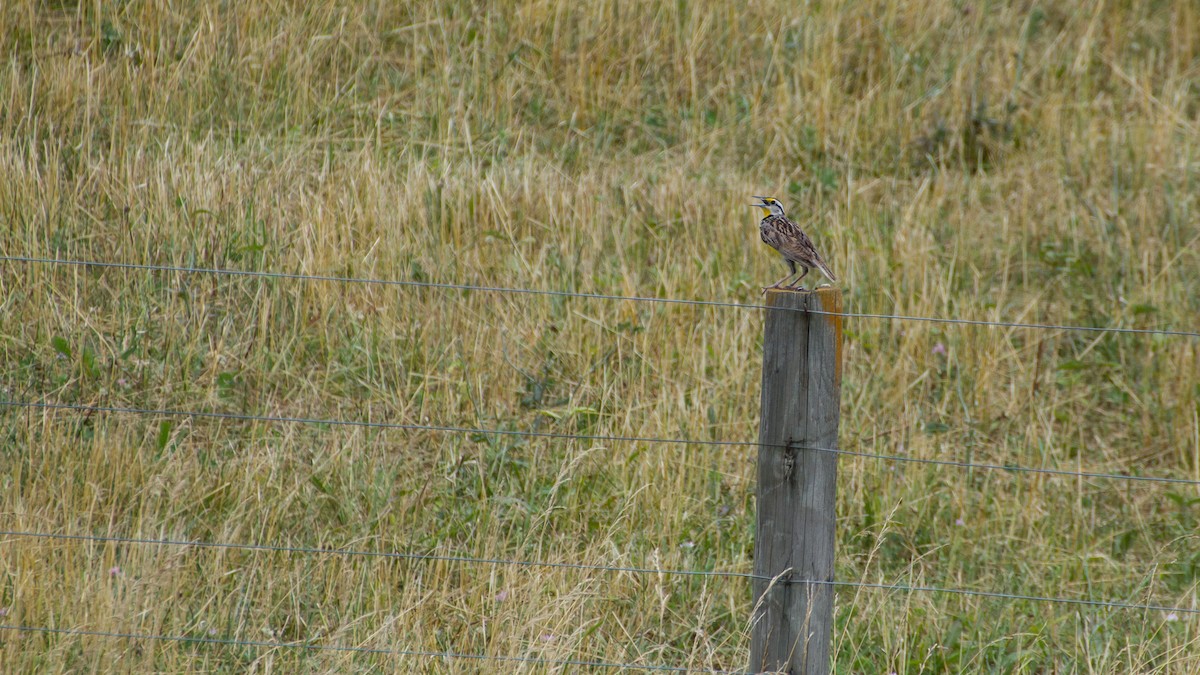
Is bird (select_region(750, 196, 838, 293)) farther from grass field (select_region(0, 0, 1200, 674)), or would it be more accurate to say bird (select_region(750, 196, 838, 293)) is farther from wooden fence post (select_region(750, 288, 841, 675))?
wooden fence post (select_region(750, 288, 841, 675))

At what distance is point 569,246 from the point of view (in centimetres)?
679

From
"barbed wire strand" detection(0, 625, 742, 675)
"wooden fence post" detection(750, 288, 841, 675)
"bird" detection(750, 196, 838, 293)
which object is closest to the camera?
"wooden fence post" detection(750, 288, 841, 675)

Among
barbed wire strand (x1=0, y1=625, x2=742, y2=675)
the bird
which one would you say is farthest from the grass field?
the bird

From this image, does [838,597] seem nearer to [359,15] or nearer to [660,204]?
[660,204]

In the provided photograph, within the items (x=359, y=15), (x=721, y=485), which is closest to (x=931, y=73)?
(x=359, y=15)

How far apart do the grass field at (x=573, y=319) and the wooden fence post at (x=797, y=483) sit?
2.62ft

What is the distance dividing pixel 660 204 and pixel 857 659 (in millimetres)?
3593

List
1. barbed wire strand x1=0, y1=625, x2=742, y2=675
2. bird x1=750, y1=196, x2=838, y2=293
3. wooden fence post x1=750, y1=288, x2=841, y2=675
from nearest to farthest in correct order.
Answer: wooden fence post x1=750, y1=288, x2=841, y2=675 → barbed wire strand x1=0, y1=625, x2=742, y2=675 → bird x1=750, y1=196, x2=838, y2=293

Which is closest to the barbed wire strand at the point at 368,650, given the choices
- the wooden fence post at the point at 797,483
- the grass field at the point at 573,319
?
the grass field at the point at 573,319

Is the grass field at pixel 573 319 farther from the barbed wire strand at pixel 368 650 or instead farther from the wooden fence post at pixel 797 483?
the wooden fence post at pixel 797 483

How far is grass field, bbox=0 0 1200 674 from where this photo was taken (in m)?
4.50

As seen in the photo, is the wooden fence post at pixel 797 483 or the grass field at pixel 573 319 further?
the grass field at pixel 573 319

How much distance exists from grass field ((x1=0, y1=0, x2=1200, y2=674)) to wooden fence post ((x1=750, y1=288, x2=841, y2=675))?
80 centimetres

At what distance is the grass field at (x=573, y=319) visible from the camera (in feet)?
14.8
